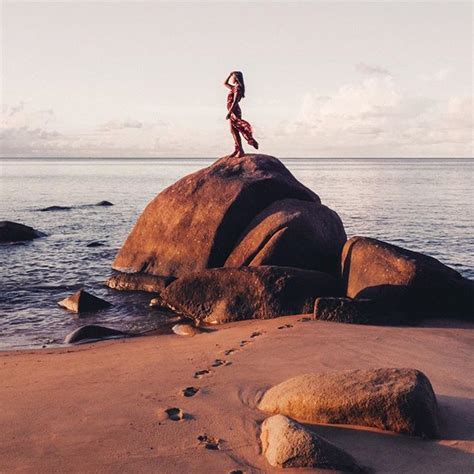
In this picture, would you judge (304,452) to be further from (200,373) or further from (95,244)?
(95,244)

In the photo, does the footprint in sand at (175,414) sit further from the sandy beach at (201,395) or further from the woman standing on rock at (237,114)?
the woman standing on rock at (237,114)

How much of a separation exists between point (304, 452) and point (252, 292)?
6.98m

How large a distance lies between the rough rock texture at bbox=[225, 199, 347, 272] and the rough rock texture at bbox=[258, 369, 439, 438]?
7232 millimetres

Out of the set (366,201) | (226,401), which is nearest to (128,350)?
(226,401)

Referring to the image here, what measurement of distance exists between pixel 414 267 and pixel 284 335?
11.1 feet

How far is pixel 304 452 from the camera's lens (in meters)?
5.78

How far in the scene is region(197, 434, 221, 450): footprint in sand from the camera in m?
6.30

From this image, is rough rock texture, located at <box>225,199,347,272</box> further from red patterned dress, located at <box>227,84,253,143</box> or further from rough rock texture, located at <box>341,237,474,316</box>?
red patterned dress, located at <box>227,84,253,143</box>

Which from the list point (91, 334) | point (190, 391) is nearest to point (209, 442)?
point (190, 391)

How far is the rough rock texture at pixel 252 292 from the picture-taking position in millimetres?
12508

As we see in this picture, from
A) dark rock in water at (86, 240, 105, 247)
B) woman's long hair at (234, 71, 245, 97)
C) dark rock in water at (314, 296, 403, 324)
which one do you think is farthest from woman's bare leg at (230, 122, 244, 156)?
dark rock in water at (86, 240, 105, 247)

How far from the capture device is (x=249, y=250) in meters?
14.8

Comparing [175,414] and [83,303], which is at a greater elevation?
[175,414]

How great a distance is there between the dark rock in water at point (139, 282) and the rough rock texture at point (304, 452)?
9850mm
